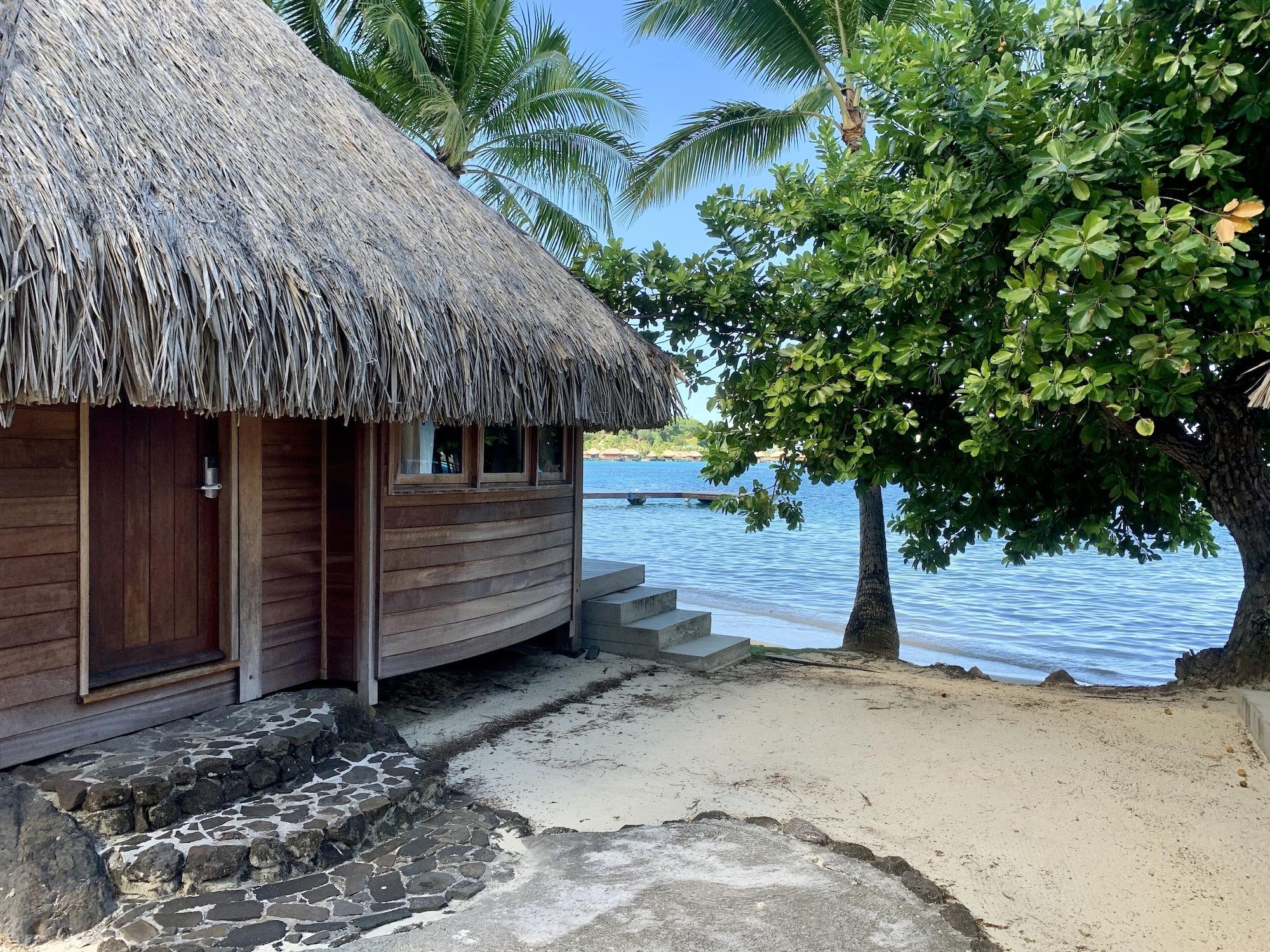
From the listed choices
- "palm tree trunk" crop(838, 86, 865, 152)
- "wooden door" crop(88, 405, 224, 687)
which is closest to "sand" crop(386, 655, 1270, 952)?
"wooden door" crop(88, 405, 224, 687)

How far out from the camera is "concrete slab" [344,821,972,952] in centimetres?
288

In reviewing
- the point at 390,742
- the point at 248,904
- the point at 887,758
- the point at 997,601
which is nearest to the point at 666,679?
the point at 887,758

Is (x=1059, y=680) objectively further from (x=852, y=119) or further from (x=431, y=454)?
(x=852, y=119)

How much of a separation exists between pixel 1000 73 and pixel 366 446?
12.9 feet

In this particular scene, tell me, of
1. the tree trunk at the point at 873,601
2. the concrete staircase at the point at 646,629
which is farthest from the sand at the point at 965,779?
the tree trunk at the point at 873,601

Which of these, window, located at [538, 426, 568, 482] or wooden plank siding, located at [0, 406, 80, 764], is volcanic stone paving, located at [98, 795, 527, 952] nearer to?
wooden plank siding, located at [0, 406, 80, 764]

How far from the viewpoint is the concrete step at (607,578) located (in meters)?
7.32

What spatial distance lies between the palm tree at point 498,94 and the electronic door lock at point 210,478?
6818mm

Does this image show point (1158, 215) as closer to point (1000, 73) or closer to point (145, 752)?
point (1000, 73)

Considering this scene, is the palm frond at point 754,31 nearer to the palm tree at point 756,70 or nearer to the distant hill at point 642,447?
the palm tree at point 756,70

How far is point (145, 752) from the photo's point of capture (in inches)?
147

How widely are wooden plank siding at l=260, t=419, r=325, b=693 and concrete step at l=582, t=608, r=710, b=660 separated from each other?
2541mm

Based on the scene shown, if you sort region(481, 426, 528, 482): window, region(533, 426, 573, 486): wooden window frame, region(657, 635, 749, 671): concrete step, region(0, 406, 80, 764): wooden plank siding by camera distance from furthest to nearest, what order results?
region(657, 635, 749, 671): concrete step, region(533, 426, 573, 486): wooden window frame, region(481, 426, 528, 482): window, region(0, 406, 80, 764): wooden plank siding

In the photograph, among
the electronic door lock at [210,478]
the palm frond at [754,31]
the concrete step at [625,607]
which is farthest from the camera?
the palm frond at [754,31]
